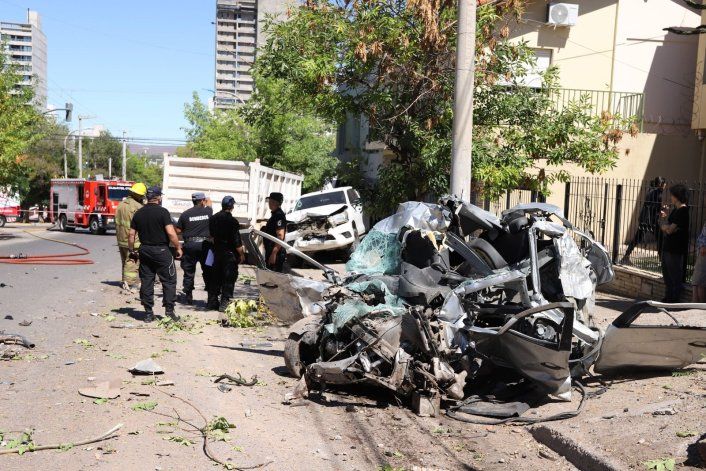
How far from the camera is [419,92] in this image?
1366cm

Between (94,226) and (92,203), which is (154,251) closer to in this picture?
(94,226)

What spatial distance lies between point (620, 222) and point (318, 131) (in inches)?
1022

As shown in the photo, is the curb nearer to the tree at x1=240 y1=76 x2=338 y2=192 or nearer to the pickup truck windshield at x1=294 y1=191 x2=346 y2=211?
the pickup truck windshield at x1=294 y1=191 x2=346 y2=211

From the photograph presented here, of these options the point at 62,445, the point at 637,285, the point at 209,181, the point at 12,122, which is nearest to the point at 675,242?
the point at 637,285

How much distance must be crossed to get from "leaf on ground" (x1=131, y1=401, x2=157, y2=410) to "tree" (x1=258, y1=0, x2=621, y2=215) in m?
7.70

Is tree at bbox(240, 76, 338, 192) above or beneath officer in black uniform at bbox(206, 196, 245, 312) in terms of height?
above

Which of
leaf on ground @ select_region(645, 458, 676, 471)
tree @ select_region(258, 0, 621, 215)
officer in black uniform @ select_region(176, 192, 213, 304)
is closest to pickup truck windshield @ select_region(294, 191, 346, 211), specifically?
tree @ select_region(258, 0, 621, 215)

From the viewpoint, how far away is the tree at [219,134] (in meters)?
39.8

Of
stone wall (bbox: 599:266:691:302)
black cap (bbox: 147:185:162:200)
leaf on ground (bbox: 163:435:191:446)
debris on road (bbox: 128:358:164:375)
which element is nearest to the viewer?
leaf on ground (bbox: 163:435:191:446)

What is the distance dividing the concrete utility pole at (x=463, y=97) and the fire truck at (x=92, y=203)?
3036 cm

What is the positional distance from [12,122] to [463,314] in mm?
26228

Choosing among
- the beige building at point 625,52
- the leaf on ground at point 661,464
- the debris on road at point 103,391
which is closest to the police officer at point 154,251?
the debris on road at point 103,391

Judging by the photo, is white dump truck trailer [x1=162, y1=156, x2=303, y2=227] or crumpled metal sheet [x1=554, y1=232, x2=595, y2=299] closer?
crumpled metal sheet [x1=554, y1=232, x2=595, y2=299]

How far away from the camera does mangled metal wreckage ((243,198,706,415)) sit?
669cm
